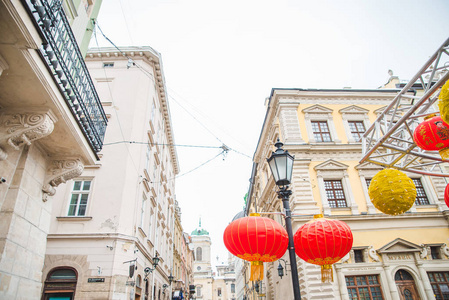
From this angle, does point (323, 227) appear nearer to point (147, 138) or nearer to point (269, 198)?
point (147, 138)

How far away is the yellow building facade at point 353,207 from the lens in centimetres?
1559

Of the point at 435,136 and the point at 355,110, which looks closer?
the point at 435,136

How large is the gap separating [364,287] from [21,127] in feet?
56.2

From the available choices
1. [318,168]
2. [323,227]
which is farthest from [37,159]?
[318,168]

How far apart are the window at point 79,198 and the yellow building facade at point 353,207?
32.8 ft

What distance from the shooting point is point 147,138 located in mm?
17484

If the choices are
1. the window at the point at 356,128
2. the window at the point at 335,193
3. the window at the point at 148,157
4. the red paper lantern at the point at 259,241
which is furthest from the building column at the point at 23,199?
the window at the point at 356,128

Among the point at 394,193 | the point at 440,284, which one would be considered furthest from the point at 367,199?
the point at 394,193

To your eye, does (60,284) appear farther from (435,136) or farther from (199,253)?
(199,253)

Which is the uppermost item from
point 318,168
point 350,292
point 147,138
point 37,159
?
point 147,138

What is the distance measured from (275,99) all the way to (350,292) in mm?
13030

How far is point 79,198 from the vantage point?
47.3 ft

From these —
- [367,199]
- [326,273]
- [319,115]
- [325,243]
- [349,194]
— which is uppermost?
[319,115]

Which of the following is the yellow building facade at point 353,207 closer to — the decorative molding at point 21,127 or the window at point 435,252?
the window at point 435,252
